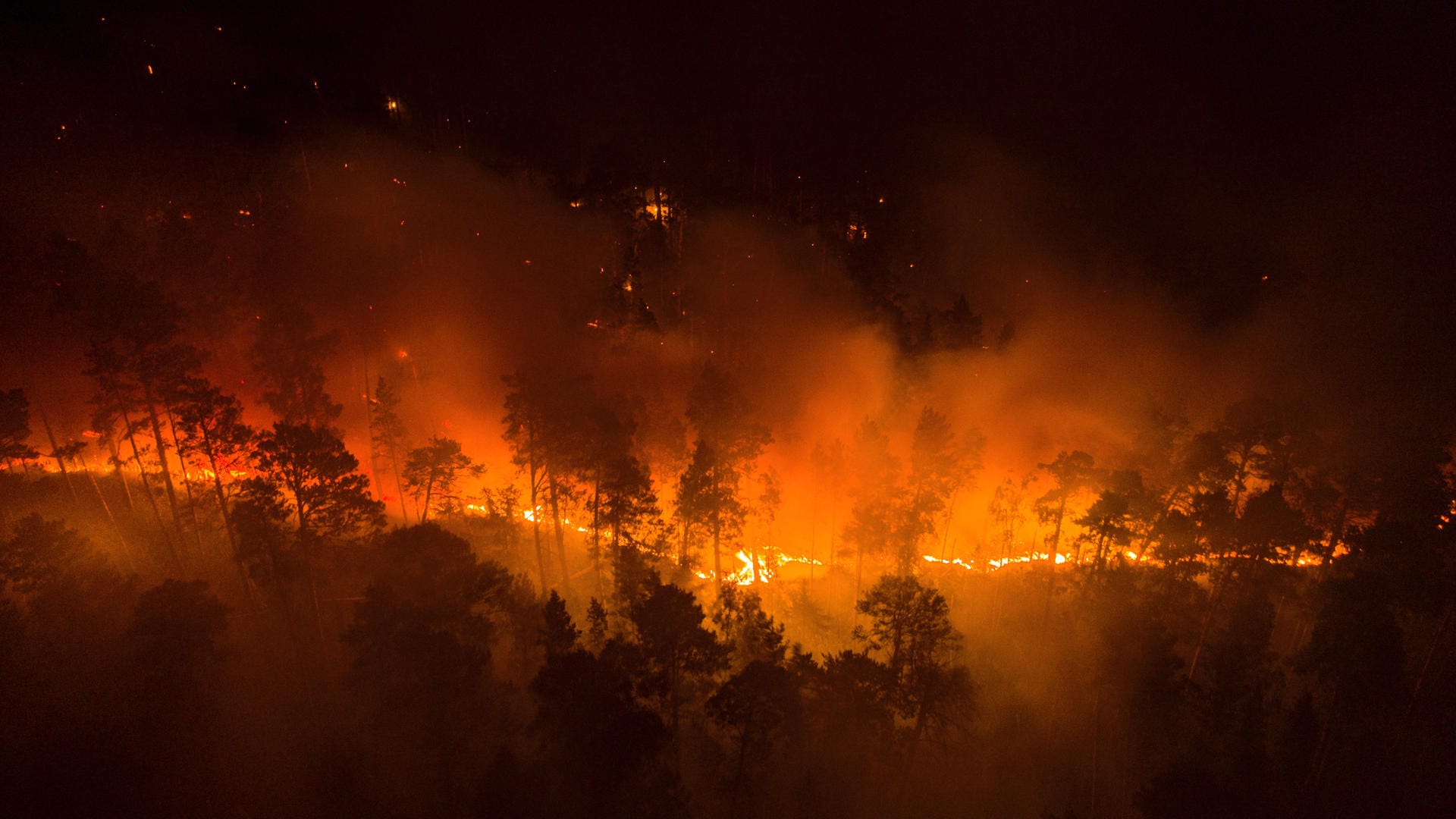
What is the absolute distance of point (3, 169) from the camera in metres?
34.7

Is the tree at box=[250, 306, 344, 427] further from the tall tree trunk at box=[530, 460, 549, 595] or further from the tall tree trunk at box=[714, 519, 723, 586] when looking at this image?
the tall tree trunk at box=[714, 519, 723, 586]

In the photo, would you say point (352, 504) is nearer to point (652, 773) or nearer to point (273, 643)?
point (273, 643)

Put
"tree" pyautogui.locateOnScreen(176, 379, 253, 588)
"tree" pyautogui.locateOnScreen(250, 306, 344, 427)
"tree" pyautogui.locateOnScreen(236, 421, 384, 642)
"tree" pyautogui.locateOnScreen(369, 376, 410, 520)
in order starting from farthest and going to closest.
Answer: "tree" pyautogui.locateOnScreen(369, 376, 410, 520), "tree" pyautogui.locateOnScreen(250, 306, 344, 427), "tree" pyautogui.locateOnScreen(176, 379, 253, 588), "tree" pyautogui.locateOnScreen(236, 421, 384, 642)

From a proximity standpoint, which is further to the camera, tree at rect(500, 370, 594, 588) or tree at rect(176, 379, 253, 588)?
tree at rect(500, 370, 594, 588)

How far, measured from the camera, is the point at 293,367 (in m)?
26.7

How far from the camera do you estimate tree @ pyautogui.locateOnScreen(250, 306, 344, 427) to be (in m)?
26.5

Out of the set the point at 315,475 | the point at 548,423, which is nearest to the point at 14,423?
the point at 315,475

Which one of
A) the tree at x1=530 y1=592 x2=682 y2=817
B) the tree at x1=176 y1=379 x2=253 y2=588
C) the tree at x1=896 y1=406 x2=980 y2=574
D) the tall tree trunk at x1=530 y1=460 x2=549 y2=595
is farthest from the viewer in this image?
the tree at x1=896 y1=406 x2=980 y2=574

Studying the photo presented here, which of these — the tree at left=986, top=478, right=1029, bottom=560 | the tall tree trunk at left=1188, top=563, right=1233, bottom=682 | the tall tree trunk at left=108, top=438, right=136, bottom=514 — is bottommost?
the tall tree trunk at left=1188, top=563, right=1233, bottom=682

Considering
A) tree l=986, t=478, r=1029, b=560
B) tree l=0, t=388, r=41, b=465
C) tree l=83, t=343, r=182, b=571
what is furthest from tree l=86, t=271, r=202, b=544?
tree l=986, t=478, r=1029, b=560

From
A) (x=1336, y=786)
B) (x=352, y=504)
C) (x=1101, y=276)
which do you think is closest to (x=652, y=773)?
(x=352, y=504)

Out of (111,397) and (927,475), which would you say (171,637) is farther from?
(927,475)

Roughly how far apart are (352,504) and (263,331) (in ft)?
48.0

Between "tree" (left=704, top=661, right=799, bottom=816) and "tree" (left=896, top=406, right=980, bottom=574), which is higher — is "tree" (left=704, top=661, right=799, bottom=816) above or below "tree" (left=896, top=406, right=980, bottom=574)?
below
